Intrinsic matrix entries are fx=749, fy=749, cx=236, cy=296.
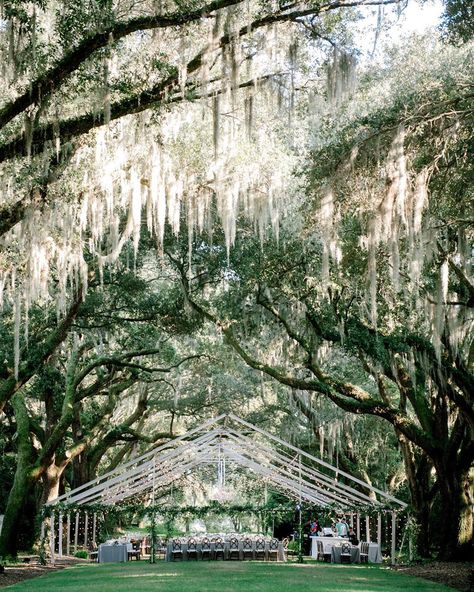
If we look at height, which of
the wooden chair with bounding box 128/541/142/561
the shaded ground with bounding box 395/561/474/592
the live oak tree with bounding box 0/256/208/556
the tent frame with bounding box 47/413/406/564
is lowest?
the wooden chair with bounding box 128/541/142/561

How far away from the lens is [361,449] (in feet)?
81.3

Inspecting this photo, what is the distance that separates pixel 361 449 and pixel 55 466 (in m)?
10.9

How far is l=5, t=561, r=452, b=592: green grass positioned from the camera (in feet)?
34.5

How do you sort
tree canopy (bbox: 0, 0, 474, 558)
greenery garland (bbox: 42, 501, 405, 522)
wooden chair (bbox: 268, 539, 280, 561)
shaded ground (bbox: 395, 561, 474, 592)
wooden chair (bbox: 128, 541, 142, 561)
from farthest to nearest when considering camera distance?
wooden chair (bbox: 128, 541, 142, 561) → wooden chair (bbox: 268, 539, 280, 561) → greenery garland (bbox: 42, 501, 405, 522) → shaded ground (bbox: 395, 561, 474, 592) → tree canopy (bbox: 0, 0, 474, 558)

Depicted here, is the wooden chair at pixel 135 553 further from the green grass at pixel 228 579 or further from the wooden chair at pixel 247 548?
the green grass at pixel 228 579

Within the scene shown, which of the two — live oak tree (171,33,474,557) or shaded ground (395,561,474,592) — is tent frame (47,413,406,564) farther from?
live oak tree (171,33,474,557)

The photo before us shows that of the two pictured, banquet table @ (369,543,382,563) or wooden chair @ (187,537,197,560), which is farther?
wooden chair @ (187,537,197,560)

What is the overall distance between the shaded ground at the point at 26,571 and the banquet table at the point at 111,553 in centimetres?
65

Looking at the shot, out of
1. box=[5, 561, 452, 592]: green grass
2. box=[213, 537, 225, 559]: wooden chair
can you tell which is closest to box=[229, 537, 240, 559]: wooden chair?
box=[213, 537, 225, 559]: wooden chair

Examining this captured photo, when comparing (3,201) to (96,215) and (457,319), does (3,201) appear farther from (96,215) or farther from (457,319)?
(457,319)

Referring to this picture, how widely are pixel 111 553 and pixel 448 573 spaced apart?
8.91m

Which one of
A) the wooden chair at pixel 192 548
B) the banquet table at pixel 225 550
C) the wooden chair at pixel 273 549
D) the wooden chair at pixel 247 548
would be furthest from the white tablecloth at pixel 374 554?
the wooden chair at pixel 192 548

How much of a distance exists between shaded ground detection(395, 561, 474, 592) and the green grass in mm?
245

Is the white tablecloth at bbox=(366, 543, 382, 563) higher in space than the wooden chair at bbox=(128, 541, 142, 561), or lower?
higher
